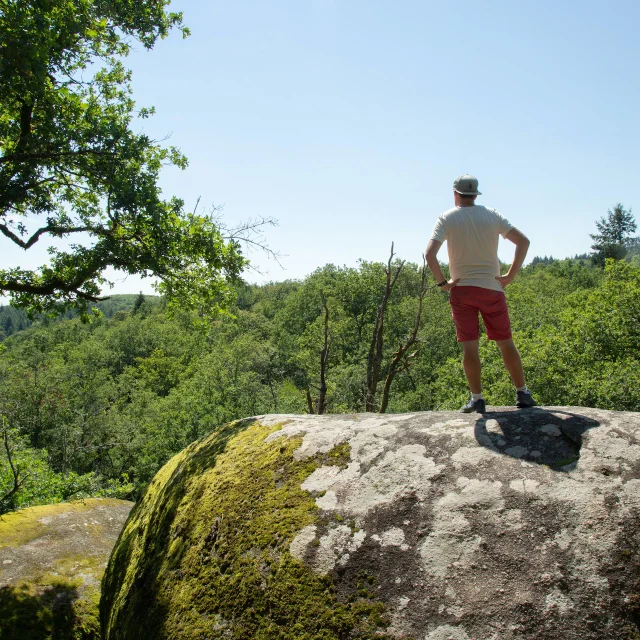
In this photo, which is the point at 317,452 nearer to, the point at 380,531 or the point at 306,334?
the point at 380,531

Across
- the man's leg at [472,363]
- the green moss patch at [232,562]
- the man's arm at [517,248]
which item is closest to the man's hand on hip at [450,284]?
the man's arm at [517,248]

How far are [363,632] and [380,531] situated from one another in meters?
0.55

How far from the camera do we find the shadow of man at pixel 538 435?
3.15 metres

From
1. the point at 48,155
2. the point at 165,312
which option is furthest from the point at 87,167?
the point at 165,312

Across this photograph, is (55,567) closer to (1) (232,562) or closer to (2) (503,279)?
(1) (232,562)

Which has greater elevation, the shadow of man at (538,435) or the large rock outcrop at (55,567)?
the shadow of man at (538,435)

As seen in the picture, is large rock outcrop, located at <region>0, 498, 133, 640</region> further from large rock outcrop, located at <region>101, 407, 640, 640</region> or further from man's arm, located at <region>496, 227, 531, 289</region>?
man's arm, located at <region>496, 227, 531, 289</region>

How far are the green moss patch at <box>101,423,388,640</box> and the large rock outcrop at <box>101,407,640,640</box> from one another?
11 millimetres

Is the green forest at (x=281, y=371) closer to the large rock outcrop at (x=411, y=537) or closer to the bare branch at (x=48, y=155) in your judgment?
the bare branch at (x=48, y=155)

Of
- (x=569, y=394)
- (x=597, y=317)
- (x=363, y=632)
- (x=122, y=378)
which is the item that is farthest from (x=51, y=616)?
(x=122, y=378)

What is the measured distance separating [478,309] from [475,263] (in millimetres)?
451

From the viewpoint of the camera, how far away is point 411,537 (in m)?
2.90

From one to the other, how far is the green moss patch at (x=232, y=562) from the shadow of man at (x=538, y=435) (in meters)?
1.10

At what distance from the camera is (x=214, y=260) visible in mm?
11141
